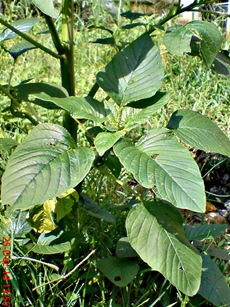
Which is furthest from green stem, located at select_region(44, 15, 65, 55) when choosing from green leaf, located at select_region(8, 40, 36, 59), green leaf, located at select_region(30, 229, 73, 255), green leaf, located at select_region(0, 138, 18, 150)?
green leaf, located at select_region(30, 229, 73, 255)

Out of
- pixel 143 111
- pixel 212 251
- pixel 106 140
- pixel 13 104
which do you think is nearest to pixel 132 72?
pixel 143 111

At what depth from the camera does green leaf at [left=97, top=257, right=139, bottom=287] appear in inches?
54.0

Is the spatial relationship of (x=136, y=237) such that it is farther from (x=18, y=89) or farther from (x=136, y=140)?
(x=18, y=89)

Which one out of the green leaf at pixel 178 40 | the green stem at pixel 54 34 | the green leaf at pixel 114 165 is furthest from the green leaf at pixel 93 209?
the green leaf at pixel 178 40

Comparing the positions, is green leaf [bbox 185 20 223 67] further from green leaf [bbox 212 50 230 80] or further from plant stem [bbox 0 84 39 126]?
plant stem [bbox 0 84 39 126]

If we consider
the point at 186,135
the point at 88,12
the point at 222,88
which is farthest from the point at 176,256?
the point at 88,12

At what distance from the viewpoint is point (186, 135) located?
1.13 m

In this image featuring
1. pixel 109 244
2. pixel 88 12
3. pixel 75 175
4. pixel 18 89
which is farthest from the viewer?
pixel 88 12

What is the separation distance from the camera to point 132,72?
1.21 metres

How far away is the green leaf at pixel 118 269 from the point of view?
4.50 feet

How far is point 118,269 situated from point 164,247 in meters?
0.29

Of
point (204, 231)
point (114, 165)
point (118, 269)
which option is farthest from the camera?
point (204, 231)

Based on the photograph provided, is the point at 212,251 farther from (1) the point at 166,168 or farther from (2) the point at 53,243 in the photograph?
(1) the point at 166,168

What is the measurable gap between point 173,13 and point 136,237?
53 cm
